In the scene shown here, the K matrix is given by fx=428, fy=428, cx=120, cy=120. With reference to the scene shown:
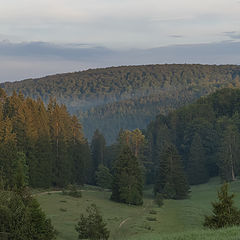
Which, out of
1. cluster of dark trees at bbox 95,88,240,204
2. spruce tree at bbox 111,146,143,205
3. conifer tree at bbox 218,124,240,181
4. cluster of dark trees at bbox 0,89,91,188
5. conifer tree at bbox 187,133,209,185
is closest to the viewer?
spruce tree at bbox 111,146,143,205

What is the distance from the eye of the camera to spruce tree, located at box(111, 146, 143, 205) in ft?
202

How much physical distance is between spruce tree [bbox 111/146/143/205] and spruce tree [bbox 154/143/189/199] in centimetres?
781

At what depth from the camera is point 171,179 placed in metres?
73.6

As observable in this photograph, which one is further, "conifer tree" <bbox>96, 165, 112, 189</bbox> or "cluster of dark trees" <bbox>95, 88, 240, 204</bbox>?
"conifer tree" <bbox>96, 165, 112, 189</bbox>

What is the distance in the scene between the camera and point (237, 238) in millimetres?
Result: 14820

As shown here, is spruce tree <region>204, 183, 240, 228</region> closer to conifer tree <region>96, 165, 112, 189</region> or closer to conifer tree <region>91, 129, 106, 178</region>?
conifer tree <region>96, 165, 112, 189</region>

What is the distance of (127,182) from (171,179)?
12528 millimetres

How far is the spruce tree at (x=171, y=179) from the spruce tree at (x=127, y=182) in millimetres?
7807

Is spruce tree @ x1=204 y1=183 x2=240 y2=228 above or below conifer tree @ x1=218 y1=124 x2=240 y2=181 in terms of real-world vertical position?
above

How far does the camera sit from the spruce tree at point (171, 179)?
71.8 metres

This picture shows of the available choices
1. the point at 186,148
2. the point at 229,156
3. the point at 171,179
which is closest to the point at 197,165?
the point at 229,156

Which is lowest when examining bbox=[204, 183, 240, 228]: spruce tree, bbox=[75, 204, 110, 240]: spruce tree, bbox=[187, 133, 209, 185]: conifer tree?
bbox=[187, 133, 209, 185]: conifer tree

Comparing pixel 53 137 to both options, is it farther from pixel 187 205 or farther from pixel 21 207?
pixel 21 207

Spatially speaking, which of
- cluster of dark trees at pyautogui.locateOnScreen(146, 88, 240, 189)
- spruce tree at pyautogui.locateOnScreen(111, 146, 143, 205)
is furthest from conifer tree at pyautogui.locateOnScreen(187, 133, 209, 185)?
spruce tree at pyautogui.locateOnScreen(111, 146, 143, 205)
